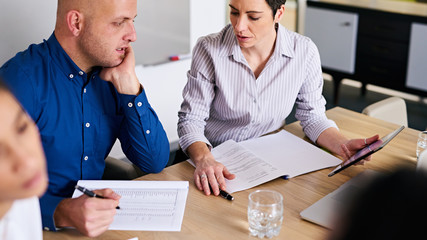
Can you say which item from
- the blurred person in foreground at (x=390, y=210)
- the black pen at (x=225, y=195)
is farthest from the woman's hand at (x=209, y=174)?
the blurred person in foreground at (x=390, y=210)

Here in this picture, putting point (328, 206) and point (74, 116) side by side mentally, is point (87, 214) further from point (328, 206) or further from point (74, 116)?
point (328, 206)

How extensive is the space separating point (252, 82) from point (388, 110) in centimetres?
80

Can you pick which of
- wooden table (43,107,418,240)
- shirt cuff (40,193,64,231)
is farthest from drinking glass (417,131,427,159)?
shirt cuff (40,193,64,231)

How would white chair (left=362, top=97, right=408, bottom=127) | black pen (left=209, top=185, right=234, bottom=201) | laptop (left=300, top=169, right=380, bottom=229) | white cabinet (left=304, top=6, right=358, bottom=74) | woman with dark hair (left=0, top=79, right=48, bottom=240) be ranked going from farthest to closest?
white cabinet (left=304, top=6, right=358, bottom=74)
white chair (left=362, top=97, right=408, bottom=127)
black pen (left=209, top=185, right=234, bottom=201)
laptop (left=300, top=169, right=380, bottom=229)
woman with dark hair (left=0, top=79, right=48, bottom=240)

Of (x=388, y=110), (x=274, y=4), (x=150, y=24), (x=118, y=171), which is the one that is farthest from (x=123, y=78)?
(x=150, y=24)

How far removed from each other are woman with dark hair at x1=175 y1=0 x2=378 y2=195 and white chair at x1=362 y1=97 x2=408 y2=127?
0.36 meters

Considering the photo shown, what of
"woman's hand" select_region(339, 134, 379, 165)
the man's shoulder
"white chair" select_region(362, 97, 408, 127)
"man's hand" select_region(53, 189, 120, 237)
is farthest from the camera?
"white chair" select_region(362, 97, 408, 127)

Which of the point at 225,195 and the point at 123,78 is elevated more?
the point at 123,78

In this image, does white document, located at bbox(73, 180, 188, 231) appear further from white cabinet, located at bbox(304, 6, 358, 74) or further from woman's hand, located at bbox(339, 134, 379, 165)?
white cabinet, located at bbox(304, 6, 358, 74)

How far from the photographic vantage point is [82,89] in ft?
5.71

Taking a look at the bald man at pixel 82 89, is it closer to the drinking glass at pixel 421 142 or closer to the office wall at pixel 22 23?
the office wall at pixel 22 23

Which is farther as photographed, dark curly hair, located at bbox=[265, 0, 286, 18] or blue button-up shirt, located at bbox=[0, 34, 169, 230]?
dark curly hair, located at bbox=[265, 0, 286, 18]

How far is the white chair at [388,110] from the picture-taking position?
2338mm

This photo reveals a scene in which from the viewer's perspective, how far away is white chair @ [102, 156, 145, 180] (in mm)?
1955
